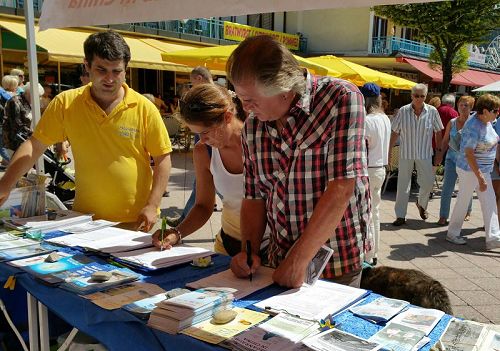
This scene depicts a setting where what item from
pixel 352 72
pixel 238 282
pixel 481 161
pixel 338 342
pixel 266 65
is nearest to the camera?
pixel 338 342

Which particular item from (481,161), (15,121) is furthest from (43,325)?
(15,121)

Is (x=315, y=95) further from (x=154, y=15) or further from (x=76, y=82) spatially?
(x=76, y=82)

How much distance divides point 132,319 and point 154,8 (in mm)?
1443

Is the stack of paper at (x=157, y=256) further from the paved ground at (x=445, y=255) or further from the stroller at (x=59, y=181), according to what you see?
the stroller at (x=59, y=181)

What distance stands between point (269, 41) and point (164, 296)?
963 millimetres

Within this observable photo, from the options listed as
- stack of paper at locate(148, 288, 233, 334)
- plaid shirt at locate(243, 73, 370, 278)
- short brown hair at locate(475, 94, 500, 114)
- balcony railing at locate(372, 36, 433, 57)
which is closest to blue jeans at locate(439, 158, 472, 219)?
short brown hair at locate(475, 94, 500, 114)

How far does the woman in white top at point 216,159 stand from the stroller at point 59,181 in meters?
3.44

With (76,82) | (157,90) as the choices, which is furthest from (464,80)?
(76,82)

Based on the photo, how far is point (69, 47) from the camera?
1206 centimetres

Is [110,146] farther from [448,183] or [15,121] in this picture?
[15,121]

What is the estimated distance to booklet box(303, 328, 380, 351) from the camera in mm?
1328

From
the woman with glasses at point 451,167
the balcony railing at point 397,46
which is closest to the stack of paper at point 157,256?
the woman with glasses at point 451,167

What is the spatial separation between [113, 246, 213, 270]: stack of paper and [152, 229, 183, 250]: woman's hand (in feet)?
0.07

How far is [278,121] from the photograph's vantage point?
1.81 meters
